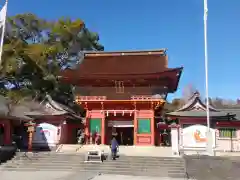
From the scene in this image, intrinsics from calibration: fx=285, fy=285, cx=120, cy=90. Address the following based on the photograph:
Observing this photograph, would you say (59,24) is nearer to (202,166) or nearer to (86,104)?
(86,104)

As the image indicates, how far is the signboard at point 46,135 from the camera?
26.7 meters

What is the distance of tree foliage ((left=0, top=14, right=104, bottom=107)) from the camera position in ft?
119

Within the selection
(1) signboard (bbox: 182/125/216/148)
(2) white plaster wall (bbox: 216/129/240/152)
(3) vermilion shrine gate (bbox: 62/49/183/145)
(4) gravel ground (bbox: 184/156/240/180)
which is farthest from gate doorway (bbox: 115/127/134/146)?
(4) gravel ground (bbox: 184/156/240/180)

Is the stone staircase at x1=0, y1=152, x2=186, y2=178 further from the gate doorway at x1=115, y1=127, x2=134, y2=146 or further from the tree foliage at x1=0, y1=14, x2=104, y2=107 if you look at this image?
the tree foliage at x1=0, y1=14, x2=104, y2=107

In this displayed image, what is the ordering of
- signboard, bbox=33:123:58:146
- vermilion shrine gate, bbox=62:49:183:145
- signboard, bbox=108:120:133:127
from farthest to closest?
1. signboard, bbox=108:120:133:127
2. vermilion shrine gate, bbox=62:49:183:145
3. signboard, bbox=33:123:58:146

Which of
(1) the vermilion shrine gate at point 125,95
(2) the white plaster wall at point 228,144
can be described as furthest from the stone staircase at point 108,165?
(1) the vermilion shrine gate at point 125,95

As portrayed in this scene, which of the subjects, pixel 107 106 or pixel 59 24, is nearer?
pixel 107 106

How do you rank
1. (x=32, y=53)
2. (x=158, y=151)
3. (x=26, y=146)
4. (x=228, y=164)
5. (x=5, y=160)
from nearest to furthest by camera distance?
(x=228, y=164)
(x=5, y=160)
(x=158, y=151)
(x=26, y=146)
(x=32, y=53)

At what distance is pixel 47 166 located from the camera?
19.5 m

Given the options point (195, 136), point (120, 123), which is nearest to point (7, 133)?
point (120, 123)

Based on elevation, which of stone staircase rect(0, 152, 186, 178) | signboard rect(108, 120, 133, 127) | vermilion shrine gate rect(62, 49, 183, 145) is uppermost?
vermilion shrine gate rect(62, 49, 183, 145)

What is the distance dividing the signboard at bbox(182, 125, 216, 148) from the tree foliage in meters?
19.6

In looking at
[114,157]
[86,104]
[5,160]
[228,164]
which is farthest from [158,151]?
[5,160]

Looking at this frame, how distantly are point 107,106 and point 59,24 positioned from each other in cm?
2059
